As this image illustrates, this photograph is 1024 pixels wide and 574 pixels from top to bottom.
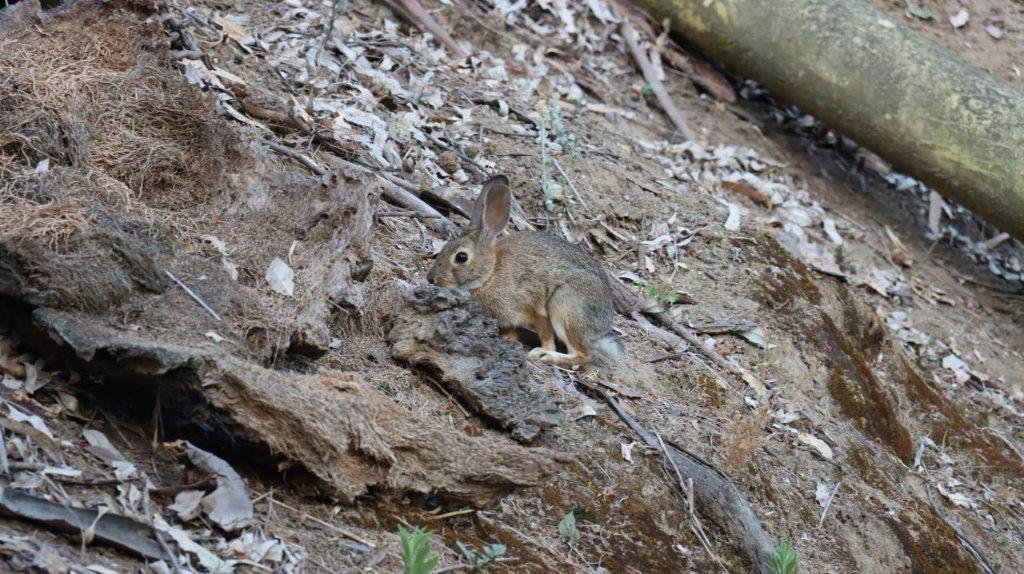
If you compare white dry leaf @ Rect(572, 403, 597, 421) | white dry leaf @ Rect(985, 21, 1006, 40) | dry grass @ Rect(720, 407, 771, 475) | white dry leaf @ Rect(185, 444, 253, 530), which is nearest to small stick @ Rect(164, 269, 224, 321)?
white dry leaf @ Rect(185, 444, 253, 530)

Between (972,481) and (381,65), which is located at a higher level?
(381,65)

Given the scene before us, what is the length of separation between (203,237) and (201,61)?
232cm

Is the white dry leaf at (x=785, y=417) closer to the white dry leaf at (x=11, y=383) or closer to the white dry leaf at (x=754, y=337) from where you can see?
the white dry leaf at (x=754, y=337)

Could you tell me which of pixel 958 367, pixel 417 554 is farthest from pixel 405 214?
pixel 958 367

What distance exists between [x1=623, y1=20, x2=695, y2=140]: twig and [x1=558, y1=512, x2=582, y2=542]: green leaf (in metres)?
6.01

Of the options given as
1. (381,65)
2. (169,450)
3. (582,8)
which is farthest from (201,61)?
(582,8)

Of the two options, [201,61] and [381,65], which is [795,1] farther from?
[201,61]

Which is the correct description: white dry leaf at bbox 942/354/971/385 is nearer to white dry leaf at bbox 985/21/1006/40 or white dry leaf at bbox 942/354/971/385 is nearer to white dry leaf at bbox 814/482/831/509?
white dry leaf at bbox 814/482/831/509

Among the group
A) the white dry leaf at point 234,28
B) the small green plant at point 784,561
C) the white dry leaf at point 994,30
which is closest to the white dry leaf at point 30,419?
the small green plant at point 784,561

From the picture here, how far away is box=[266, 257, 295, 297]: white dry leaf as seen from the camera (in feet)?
16.9

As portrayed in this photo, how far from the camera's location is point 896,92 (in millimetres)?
10219

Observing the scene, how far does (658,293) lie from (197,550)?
14.8 feet

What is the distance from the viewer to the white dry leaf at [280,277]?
5164 millimetres

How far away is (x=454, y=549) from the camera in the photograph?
15.3 feet
